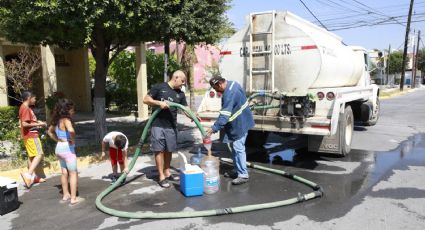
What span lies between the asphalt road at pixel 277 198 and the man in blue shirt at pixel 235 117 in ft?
1.28

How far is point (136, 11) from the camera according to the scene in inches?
257

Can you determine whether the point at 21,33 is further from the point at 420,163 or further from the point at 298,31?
the point at 420,163

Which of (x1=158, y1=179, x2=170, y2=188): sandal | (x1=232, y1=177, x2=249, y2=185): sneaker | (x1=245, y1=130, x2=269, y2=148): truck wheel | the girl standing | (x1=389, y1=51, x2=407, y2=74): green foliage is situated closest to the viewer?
the girl standing

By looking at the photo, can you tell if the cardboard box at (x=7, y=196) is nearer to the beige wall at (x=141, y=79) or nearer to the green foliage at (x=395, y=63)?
the beige wall at (x=141, y=79)

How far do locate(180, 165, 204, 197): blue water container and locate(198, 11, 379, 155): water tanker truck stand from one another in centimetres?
→ 223

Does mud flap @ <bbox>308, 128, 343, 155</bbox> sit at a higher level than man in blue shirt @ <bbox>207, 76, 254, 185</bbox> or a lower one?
lower

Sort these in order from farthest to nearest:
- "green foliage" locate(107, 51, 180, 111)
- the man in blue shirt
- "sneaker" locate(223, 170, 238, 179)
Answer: "green foliage" locate(107, 51, 180, 111), "sneaker" locate(223, 170, 238, 179), the man in blue shirt

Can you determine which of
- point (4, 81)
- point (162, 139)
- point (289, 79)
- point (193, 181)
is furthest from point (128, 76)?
point (193, 181)

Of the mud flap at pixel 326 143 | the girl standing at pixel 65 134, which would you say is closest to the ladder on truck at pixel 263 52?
the mud flap at pixel 326 143

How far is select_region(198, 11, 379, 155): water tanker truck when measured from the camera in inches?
274

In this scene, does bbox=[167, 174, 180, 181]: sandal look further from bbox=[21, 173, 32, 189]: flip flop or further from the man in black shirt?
bbox=[21, 173, 32, 189]: flip flop

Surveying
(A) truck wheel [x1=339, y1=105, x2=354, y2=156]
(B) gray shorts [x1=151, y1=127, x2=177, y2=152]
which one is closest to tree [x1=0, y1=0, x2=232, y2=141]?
(B) gray shorts [x1=151, y1=127, x2=177, y2=152]

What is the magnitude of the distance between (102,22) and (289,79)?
3546 mm

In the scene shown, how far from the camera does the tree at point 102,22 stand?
610cm
